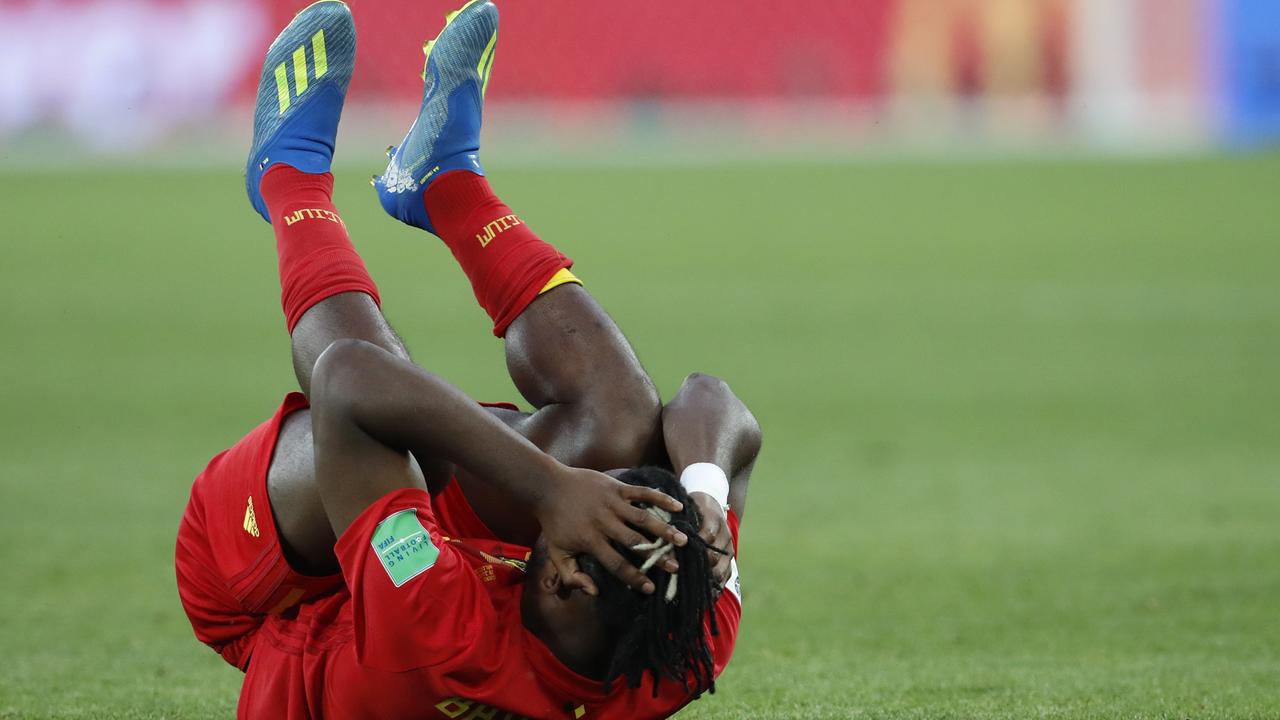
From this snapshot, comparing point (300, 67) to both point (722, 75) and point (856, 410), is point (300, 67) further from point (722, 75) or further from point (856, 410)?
point (722, 75)

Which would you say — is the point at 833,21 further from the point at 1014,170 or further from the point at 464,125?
the point at 464,125

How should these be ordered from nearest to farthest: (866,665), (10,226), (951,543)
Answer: (866,665), (951,543), (10,226)

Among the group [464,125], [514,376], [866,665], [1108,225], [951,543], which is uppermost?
[1108,225]

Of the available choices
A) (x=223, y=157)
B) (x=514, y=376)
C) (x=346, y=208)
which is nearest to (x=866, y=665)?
(x=514, y=376)

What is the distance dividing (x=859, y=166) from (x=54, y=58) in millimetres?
11841

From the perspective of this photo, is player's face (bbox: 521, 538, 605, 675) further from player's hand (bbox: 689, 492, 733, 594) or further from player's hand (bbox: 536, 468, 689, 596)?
player's hand (bbox: 689, 492, 733, 594)

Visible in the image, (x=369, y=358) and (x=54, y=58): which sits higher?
(x=54, y=58)

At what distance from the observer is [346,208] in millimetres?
18516

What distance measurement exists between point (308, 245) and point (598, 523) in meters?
1.29

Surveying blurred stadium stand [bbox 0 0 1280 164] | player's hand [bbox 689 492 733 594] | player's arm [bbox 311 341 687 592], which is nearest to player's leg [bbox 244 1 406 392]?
player's arm [bbox 311 341 687 592]

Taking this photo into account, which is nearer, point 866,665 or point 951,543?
point 866,665

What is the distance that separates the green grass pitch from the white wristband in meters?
0.72

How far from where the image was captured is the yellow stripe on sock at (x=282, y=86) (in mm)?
4270

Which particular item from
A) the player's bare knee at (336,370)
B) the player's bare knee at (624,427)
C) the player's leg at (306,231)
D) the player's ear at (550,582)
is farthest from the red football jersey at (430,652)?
the player's bare knee at (624,427)
